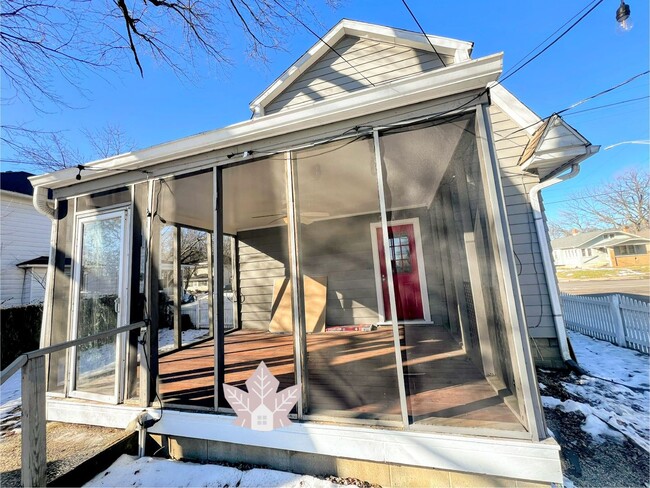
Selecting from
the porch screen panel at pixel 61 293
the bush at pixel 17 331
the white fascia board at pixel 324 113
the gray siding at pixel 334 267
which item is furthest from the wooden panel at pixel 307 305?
the bush at pixel 17 331

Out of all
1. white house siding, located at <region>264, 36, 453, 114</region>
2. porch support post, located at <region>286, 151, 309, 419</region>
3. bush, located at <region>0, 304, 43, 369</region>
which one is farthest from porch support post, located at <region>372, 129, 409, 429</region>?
bush, located at <region>0, 304, 43, 369</region>

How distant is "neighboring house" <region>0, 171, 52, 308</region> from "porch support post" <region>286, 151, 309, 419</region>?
10220mm

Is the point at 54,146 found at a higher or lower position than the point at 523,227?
higher

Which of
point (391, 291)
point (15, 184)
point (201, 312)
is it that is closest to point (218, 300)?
point (391, 291)

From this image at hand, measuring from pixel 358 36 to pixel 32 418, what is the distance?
6.47 m

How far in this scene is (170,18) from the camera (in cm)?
416

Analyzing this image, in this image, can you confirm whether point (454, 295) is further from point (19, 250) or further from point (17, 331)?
point (19, 250)

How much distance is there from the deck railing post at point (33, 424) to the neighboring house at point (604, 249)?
35856 mm

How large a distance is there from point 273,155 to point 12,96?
13.6 feet

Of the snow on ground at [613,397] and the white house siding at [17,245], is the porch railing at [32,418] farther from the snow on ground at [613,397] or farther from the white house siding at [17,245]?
the white house siding at [17,245]

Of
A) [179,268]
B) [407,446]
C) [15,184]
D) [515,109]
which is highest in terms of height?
[15,184]

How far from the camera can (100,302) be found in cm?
286

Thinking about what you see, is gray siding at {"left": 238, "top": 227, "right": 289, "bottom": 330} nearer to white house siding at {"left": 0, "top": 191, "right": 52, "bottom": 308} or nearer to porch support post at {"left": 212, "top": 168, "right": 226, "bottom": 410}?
porch support post at {"left": 212, "top": 168, "right": 226, "bottom": 410}

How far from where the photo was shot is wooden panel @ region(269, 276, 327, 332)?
5.25m
